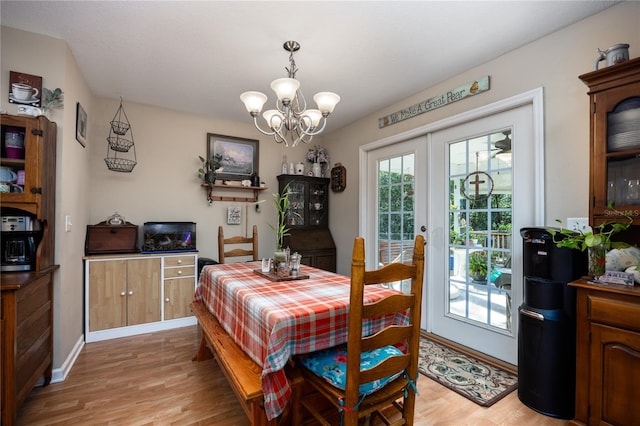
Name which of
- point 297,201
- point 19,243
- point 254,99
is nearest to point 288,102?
point 254,99

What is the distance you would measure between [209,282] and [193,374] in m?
0.72

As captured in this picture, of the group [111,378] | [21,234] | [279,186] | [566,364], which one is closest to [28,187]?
[21,234]

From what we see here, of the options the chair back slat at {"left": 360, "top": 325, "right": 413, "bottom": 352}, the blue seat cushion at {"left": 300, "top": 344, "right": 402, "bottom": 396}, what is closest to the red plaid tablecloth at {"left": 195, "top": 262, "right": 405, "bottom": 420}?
the blue seat cushion at {"left": 300, "top": 344, "right": 402, "bottom": 396}

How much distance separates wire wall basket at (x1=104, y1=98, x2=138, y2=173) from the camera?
3262 millimetres

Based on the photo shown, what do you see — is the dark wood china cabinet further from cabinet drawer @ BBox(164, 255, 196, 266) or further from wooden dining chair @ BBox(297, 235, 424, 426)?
cabinet drawer @ BBox(164, 255, 196, 266)

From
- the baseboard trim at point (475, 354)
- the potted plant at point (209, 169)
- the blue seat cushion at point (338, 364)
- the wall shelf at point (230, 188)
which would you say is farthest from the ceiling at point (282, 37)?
the baseboard trim at point (475, 354)

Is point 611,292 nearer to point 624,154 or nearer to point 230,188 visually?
point 624,154

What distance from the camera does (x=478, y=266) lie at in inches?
104

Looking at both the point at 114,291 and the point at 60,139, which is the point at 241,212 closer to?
the point at 114,291

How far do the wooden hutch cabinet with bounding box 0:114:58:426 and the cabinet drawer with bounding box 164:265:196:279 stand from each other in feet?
3.66

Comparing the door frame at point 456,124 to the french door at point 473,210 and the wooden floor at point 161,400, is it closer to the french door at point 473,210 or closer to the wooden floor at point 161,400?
the french door at point 473,210

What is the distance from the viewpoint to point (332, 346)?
1483 millimetres

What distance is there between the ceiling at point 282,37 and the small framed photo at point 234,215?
1.60m

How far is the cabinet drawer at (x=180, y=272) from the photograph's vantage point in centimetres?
→ 322
